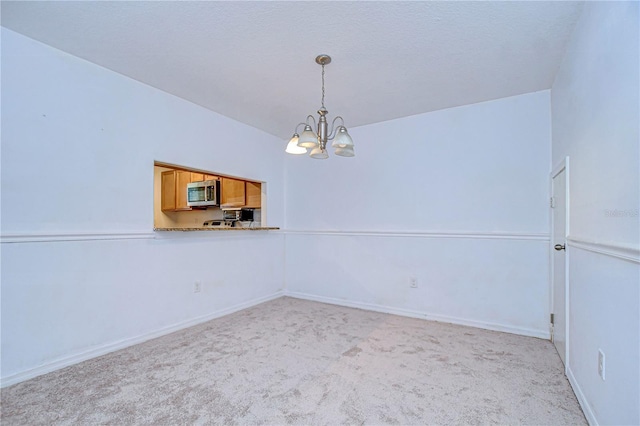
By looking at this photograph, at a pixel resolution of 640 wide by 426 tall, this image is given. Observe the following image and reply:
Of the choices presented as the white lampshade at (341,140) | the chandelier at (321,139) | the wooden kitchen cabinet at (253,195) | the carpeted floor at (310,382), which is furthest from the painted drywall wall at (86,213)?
the white lampshade at (341,140)

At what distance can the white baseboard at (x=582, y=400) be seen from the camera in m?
1.61

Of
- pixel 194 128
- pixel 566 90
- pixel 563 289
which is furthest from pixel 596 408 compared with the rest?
pixel 194 128

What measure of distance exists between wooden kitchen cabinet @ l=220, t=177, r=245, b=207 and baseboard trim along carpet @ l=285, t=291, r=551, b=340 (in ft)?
5.14

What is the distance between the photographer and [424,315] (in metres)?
3.49

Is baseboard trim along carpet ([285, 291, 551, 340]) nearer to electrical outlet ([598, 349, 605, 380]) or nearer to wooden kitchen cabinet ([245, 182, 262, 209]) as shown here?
wooden kitchen cabinet ([245, 182, 262, 209])

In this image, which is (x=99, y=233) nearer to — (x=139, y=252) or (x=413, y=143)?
(x=139, y=252)

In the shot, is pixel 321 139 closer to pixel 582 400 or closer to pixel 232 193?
pixel 582 400

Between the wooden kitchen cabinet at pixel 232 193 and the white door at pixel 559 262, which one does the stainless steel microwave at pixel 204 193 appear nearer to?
the wooden kitchen cabinet at pixel 232 193

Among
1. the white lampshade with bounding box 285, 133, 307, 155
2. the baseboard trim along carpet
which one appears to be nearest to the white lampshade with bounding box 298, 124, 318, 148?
the white lampshade with bounding box 285, 133, 307, 155

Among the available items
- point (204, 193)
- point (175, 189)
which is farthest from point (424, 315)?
point (175, 189)

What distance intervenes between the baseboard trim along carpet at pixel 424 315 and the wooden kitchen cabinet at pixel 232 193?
5.14 feet

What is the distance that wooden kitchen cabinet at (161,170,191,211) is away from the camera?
5.26m

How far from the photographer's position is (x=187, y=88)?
2936 millimetres

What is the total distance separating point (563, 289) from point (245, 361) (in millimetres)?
2526
